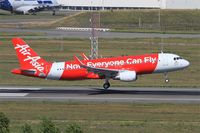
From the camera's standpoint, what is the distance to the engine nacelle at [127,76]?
193 ft

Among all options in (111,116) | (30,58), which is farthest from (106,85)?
(111,116)

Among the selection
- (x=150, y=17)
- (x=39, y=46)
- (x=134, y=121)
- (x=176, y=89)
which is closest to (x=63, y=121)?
(x=134, y=121)

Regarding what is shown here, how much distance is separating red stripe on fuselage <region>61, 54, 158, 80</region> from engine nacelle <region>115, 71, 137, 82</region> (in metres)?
0.71

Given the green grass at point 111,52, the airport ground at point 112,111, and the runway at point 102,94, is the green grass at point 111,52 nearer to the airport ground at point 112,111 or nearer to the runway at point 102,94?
the airport ground at point 112,111

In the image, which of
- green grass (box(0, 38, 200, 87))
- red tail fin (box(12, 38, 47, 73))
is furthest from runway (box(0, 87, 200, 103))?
green grass (box(0, 38, 200, 87))

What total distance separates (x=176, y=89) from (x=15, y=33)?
67.7 m

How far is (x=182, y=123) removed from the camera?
4494 cm

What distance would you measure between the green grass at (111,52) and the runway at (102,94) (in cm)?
367

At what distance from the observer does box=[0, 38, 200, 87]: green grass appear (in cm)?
6681

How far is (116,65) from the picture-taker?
2373 inches

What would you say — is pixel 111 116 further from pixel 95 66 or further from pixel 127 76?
pixel 95 66

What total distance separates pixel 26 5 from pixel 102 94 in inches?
5471

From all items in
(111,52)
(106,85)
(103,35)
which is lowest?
(106,85)

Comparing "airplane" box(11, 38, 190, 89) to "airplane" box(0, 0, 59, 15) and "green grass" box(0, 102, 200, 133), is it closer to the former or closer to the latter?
"green grass" box(0, 102, 200, 133)
